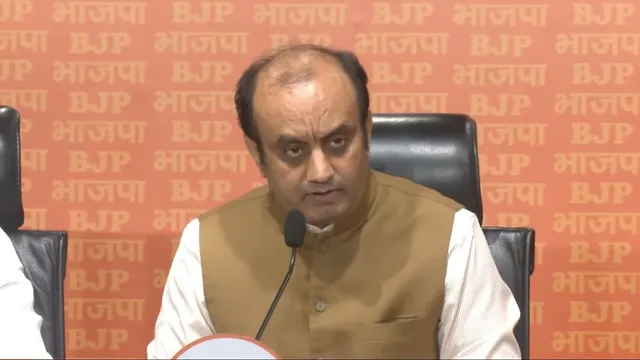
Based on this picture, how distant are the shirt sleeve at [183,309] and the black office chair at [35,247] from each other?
13.3 inches

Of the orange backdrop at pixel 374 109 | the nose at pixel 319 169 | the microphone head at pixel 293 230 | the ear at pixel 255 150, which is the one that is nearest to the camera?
the microphone head at pixel 293 230

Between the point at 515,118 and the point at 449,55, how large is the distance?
0.24m

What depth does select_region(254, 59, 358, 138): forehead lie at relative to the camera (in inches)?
47.4

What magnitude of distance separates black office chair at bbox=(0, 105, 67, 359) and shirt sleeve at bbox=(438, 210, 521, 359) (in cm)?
76

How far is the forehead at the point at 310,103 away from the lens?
1.20 metres

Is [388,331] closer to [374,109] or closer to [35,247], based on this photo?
[35,247]

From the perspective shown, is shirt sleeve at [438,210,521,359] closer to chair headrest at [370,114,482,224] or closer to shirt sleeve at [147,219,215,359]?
chair headrest at [370,114,482,224]

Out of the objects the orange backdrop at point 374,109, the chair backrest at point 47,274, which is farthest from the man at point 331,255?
the orange backdrop at point 374,109

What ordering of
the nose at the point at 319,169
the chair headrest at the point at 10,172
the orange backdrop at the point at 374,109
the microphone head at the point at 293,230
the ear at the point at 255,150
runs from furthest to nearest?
the orange backdrop at the point at 374,109
the chair headrest at the point at 10,172
the ear at the point at 255,150
the nose at the point at 319,169
the microphone head at the point at 293,230

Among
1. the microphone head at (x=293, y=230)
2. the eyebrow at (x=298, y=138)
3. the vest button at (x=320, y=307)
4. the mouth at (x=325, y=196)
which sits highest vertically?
the eyebrow at (x=298, y=138)

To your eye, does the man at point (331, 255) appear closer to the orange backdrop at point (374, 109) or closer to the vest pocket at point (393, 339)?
the vest pocket at point (393, 339)

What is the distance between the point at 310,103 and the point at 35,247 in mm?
729

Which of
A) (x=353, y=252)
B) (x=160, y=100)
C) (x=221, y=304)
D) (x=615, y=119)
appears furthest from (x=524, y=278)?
(x=160, y=100)

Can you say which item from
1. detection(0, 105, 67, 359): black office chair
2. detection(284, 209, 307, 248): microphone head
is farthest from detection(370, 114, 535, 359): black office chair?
detection(0, 105, 67, 359): black office chair
